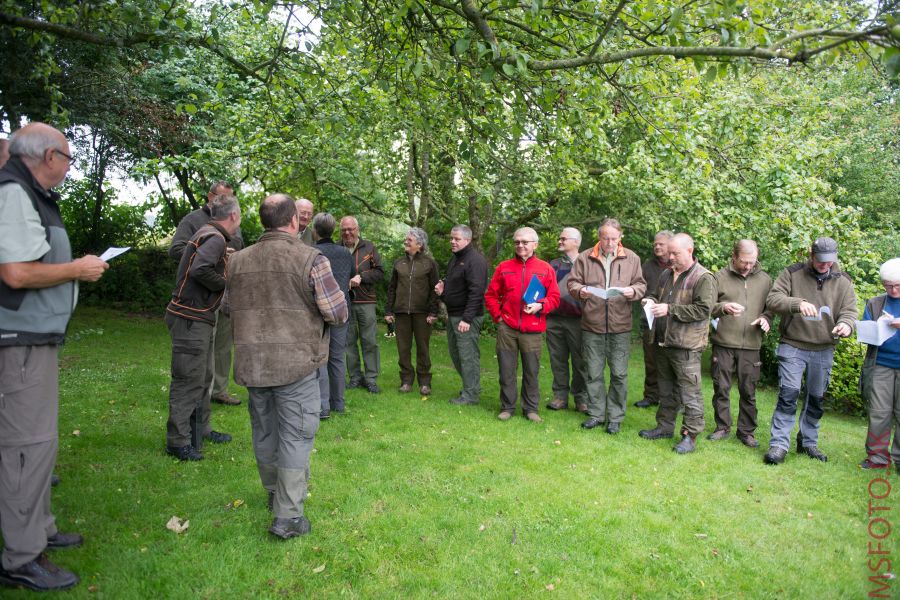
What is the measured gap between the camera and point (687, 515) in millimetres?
4602

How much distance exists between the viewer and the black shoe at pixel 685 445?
609cm

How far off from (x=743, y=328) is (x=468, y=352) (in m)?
3.20

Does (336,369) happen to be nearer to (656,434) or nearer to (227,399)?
(227,399)

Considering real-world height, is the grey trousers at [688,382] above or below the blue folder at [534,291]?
below

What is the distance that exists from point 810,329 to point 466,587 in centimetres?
444

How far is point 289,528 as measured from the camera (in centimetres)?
392

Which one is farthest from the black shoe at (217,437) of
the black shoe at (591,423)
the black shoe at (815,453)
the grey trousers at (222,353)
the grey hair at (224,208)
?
the black shoe at (815,453)

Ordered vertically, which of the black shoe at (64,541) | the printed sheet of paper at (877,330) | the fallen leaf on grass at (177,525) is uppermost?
the printed sheet of paper at (877,330)

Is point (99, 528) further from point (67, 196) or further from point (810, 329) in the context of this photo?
point (67, 196)

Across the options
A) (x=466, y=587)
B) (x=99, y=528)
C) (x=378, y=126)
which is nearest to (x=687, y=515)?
(x=466, y=587)

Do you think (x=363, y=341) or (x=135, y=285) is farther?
(x=135, y=285)

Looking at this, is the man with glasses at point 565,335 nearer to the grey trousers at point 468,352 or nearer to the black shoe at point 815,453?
the grey trousers at point 468,352

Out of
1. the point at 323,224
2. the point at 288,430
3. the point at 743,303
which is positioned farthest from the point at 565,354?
the point at 288,430

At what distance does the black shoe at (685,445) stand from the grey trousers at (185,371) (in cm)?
457
